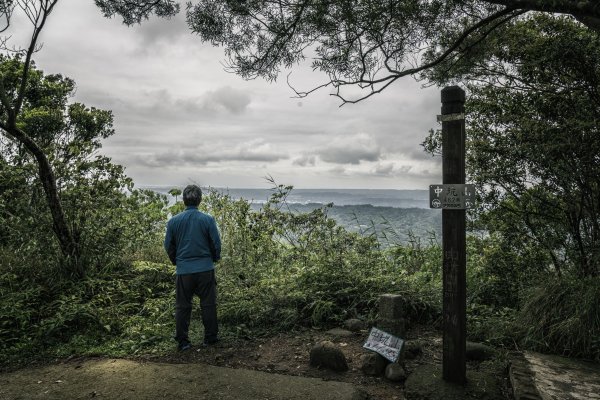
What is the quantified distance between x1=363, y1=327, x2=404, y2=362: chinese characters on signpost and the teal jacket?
2.06 meters

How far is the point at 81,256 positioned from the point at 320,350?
14.6 feet

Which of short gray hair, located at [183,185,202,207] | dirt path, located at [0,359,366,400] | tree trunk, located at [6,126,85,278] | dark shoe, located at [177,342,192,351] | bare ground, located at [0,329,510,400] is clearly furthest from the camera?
tree trunk, located at [6,126,85,278]

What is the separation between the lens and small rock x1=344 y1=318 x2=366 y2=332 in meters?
5.19

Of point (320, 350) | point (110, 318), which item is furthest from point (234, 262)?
point (320, 350)

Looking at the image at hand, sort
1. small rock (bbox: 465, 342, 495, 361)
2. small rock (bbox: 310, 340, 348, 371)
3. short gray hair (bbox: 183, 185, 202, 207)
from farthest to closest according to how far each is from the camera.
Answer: short gray hair (bbox: 183, 185, 202, 207) → small rock (bbox: 465, 342, 495, 361) → small rock (bbox: 310, 340, 348, 371)

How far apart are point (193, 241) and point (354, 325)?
216cm

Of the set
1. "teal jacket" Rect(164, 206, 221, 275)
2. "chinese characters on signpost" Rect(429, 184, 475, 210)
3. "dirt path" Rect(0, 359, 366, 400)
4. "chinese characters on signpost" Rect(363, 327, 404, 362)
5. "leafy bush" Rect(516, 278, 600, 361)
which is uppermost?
"chinese characters on signpost" Rect(429, 184, 475, 210)

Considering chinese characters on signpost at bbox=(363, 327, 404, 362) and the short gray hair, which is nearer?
chinese characters on signpost at bbox=(363, 327, 404, 362)

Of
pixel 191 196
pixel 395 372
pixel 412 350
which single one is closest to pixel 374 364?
pixel 395 372

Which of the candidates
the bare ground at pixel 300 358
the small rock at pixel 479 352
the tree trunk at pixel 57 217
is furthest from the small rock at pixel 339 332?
the tree trunk at pixel 57 217

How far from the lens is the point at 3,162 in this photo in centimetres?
729

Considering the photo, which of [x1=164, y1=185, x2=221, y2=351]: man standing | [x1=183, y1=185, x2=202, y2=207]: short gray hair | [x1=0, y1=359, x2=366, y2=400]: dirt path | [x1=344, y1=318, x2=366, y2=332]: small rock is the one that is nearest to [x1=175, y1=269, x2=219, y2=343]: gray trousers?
[x1=164, y1=185, x2=221, y2=351]: man standing

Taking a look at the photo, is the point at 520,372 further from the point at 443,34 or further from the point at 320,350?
the point at 443,34

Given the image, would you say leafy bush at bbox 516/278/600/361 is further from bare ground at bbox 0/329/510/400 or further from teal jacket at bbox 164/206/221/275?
teal jacket at bbox 164/206/221/275
